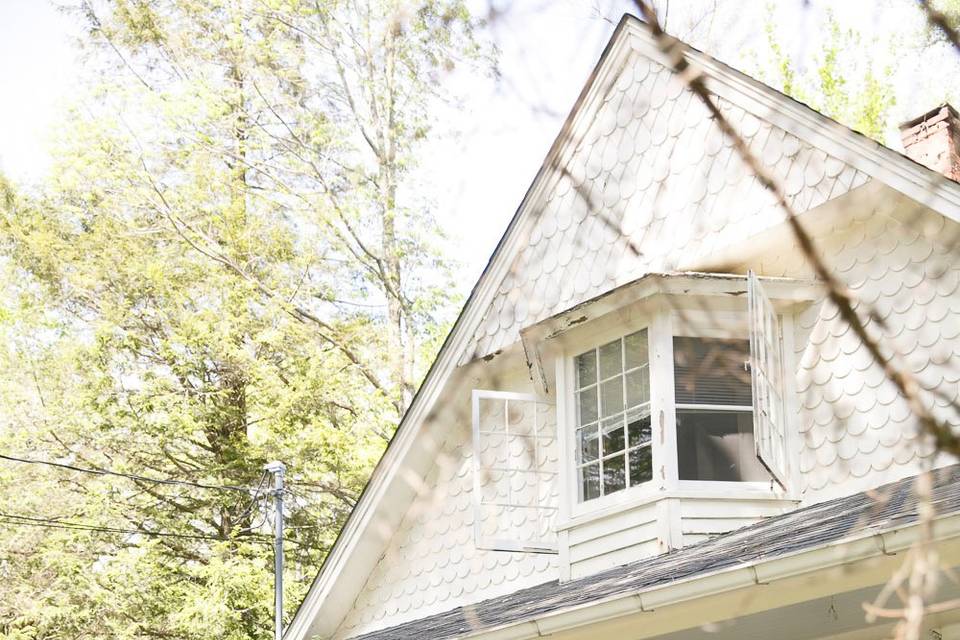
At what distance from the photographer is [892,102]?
19.0 m

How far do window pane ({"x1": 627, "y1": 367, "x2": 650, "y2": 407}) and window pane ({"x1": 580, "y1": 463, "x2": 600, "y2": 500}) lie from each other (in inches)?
19.4

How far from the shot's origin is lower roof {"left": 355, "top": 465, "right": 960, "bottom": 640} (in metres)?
5.39

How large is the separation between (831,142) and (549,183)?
248 centimetres

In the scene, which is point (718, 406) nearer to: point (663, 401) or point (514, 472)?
point (663, 401)

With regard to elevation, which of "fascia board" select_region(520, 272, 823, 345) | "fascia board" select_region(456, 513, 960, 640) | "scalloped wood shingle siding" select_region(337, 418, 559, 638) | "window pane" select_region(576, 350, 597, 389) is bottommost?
"fascia board" select_region(456, 513, 960, 640)

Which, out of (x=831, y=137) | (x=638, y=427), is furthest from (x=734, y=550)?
(x=831, y=137)

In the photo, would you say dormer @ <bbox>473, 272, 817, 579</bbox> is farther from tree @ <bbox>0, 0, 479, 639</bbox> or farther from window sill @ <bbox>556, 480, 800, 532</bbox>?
tree @ <bbox>0, 0, 479, 639</bbox>

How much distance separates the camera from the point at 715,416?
798cm

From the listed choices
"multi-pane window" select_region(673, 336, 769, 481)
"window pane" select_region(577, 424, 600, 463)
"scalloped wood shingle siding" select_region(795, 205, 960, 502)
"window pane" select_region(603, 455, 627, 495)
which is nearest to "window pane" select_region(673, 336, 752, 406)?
"multi-pane window" select_region(673, 336, 769, 481)

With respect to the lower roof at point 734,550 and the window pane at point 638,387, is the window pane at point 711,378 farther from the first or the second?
the lower roof at point 734,550

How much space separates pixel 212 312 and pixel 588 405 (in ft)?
37.9

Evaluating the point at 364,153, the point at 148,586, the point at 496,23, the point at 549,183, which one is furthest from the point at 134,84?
the point at 496,23

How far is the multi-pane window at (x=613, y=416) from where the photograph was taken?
819cm

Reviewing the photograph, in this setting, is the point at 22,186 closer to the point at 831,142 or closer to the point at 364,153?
the point at 364,153
